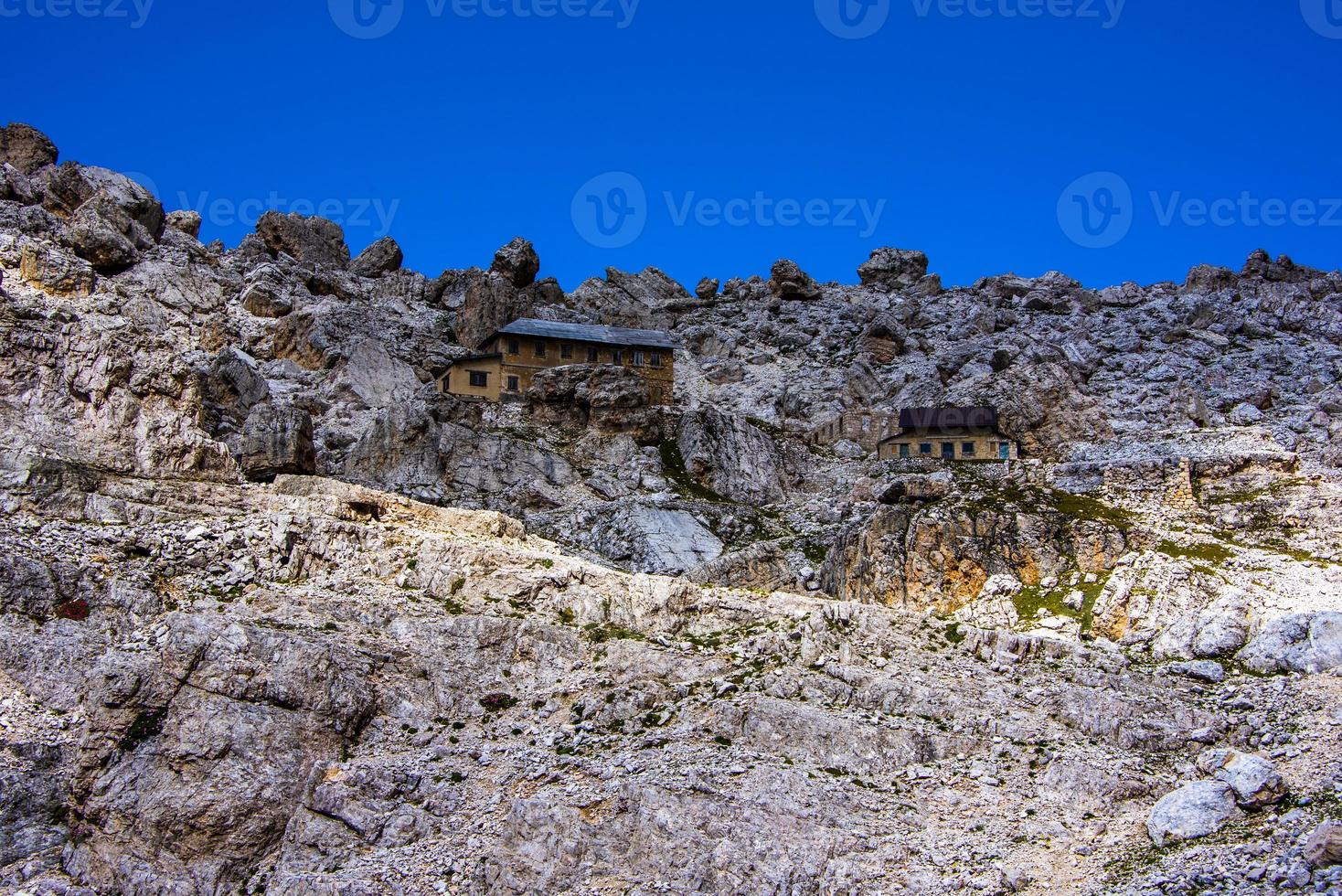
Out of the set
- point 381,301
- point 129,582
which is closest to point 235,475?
point 129,582

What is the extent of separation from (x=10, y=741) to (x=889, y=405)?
279 feet

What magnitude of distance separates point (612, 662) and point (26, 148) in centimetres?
11321

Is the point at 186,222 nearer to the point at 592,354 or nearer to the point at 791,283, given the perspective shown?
the point at 592,354

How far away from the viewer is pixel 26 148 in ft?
415

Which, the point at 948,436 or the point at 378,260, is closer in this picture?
the point at 948,436

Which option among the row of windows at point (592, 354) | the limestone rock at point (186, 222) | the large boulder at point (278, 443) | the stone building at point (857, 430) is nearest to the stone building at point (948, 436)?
the stone building at point (857, 430)

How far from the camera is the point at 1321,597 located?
5078cm

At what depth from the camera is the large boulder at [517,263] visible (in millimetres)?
142875

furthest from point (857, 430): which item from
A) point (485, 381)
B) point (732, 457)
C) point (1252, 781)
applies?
point (1252, 781)

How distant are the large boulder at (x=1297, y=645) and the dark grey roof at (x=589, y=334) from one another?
73030 millimetres

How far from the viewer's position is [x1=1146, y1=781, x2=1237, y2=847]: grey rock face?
3350cm

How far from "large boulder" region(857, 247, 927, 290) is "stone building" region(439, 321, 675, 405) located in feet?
201

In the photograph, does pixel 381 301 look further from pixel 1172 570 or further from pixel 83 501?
pixel 1172 570

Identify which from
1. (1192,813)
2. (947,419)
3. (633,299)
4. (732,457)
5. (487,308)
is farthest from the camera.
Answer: (633,299)
